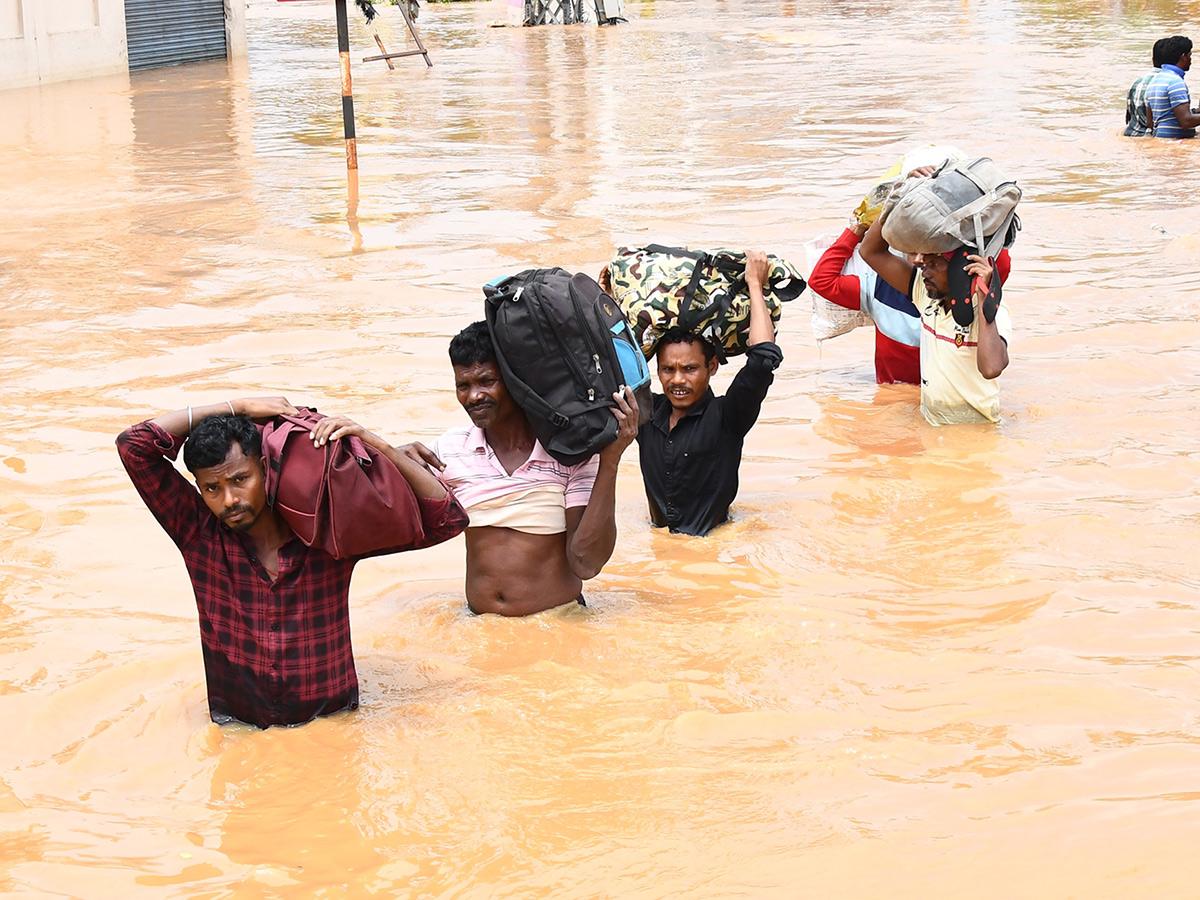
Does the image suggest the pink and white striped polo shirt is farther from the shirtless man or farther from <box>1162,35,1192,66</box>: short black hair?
<box>1162,35,1192,66</box>: short black hair

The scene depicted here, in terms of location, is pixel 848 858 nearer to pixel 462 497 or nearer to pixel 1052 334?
pixel 462 497

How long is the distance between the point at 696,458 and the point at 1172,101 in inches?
410

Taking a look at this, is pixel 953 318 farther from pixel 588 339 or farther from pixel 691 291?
pixel 588 339

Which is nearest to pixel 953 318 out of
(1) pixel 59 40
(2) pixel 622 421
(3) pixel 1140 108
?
(2) pixel 622 421

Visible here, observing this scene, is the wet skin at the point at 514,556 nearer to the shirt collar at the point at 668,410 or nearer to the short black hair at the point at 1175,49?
the shirt collar at the point at 668,410

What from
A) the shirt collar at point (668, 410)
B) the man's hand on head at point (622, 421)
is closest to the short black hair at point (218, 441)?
the man's hand on head at point (622, 421)

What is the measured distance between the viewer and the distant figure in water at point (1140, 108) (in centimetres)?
1395

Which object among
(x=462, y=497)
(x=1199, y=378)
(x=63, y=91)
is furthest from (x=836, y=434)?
(x=63, y=91)

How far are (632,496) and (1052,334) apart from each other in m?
3.04

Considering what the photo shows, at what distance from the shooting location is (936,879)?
298 centimetres

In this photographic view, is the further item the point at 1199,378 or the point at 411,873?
the point at 1199,378

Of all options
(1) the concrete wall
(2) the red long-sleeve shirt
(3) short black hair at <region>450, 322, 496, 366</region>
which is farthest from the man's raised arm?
(1) the concrete wall

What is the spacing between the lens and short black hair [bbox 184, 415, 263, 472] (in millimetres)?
3455

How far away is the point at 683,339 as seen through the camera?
5.01m
